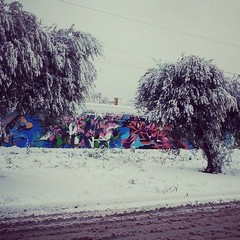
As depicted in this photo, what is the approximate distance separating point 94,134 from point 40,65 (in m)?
13.9

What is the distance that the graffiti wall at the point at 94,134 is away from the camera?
18.7 m

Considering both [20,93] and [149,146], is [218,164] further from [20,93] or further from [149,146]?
[149,146]

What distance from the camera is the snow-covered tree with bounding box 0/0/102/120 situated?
7.02 m

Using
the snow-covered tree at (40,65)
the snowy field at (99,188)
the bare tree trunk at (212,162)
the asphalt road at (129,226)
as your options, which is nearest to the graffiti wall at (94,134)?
the bare tree trunk at (212,162)

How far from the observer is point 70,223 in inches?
219

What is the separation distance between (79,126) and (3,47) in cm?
1385

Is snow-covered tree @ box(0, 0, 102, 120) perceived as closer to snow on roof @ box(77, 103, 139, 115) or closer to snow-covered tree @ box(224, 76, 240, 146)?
snow-covered tree @ box(224, 76, 240, 146)

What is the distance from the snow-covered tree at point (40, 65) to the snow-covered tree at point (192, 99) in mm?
3874

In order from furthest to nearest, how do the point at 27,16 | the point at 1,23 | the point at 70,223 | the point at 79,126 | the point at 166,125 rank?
the point at 79,126
the point at 166,125
the point at 27,16
the point at 1,23
the point at 70,223

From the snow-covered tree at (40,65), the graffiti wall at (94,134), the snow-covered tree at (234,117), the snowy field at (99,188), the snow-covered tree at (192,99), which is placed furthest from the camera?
the graffiti wall at (94,134)

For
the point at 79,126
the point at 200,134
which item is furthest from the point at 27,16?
the point at 79,126

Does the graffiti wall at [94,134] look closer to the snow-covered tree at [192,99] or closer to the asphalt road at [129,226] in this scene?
the snow-covered tree at [192,99]

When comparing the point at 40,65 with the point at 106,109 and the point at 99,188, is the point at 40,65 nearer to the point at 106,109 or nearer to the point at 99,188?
the point at 99,188

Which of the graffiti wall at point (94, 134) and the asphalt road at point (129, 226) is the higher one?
the graffiti wall at point (94, 134)
